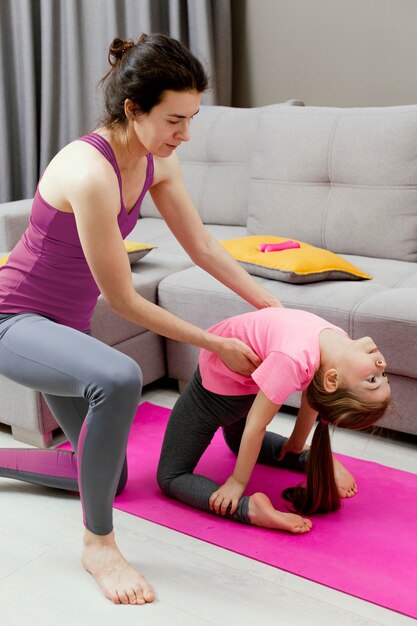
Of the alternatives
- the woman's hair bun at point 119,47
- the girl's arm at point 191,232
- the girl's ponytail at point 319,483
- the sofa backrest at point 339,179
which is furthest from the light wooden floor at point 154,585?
the sofa backrest at point 339,179

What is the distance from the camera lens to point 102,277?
1.69 m

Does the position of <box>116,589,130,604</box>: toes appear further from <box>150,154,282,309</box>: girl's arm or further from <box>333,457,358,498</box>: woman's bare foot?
<box>150,154,282,309</box>: girl's arm

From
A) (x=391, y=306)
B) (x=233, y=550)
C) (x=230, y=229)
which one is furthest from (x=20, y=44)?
(x=233, y=550)

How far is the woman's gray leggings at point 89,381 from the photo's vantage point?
1622 millimetres

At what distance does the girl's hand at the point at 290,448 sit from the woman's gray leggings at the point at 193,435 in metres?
0.16

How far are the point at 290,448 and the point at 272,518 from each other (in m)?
0.31

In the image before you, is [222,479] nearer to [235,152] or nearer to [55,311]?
[55,311]

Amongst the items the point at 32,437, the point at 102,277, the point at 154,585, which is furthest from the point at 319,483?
the point at 32,437

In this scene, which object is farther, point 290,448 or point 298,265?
point 298,265

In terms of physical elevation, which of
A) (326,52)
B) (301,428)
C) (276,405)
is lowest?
(301,428)

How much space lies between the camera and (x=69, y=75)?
3.71 metres

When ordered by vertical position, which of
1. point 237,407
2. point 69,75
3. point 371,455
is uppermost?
point 69,75

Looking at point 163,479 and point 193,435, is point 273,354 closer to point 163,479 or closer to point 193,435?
point 193,435

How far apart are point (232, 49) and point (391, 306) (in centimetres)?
206
